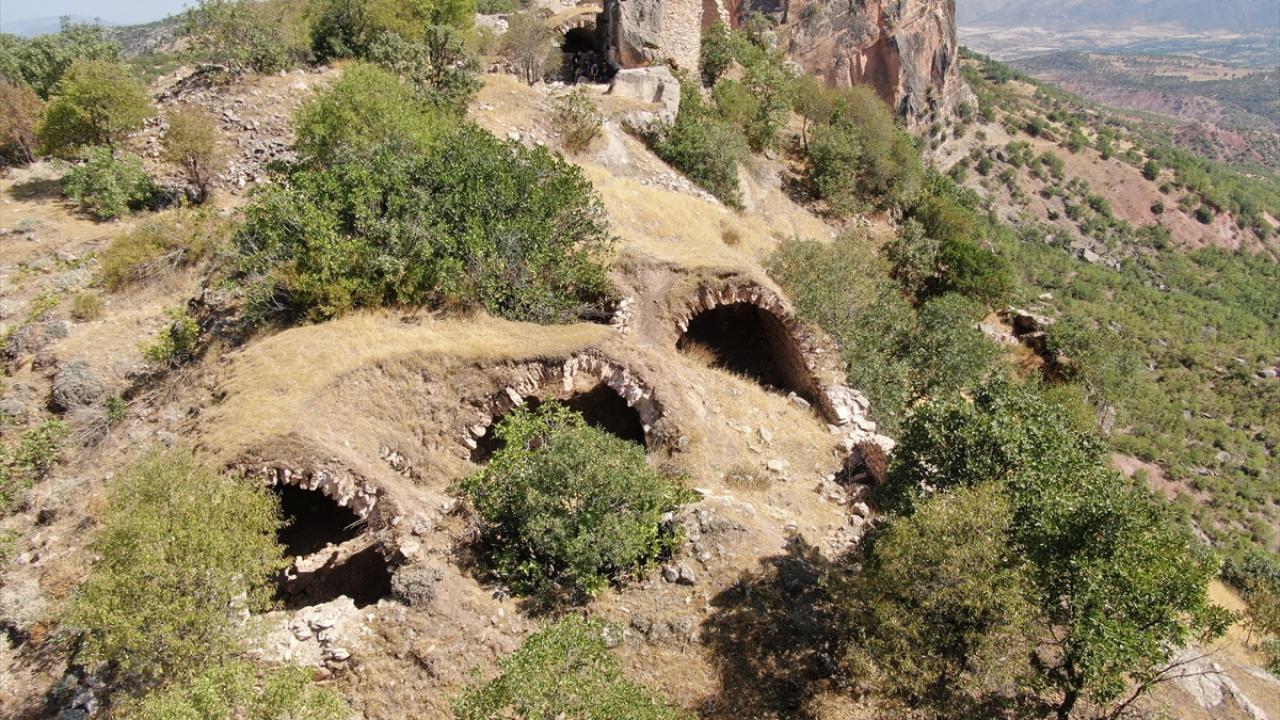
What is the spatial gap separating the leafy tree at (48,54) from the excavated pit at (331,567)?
2681 centimetres

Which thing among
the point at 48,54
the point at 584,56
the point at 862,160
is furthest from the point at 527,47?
the point at 48,54

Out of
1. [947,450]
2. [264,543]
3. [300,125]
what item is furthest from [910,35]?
[264,543]

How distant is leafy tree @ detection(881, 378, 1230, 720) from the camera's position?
7.51m

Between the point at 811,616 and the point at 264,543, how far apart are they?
8.30 metres

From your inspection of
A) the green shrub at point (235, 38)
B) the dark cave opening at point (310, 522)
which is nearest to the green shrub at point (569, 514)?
the dark cave opening at point (310, 522)

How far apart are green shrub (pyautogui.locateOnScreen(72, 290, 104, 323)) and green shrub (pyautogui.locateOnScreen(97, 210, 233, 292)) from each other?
32.8 inches

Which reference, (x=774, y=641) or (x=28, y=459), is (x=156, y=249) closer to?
(x=28, y=459)

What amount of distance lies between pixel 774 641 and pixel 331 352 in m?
9.98

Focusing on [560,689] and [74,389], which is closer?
[560,689]

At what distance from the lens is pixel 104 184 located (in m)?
22.1

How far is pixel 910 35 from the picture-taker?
6769cm

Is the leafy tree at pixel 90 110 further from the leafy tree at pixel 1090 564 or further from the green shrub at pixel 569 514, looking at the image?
the leafy tree at pixel 1090 564

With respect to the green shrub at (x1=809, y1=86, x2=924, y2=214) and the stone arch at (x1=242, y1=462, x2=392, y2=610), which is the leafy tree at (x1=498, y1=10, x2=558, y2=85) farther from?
the stone arch at (x1=242, y1=462, x2=392, y2=610)

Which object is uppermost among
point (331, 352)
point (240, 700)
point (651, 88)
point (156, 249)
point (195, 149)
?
point (651, 88)
